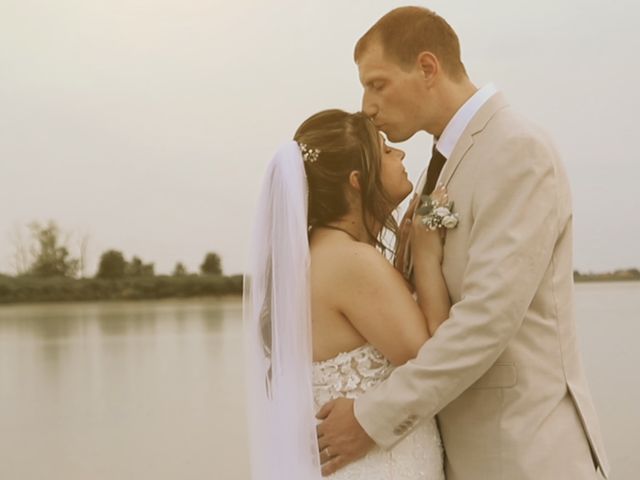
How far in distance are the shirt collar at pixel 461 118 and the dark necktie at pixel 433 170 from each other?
0.41 ft

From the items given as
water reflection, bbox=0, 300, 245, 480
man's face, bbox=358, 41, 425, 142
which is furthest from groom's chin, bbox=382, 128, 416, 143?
water reflection, bbox=0, 300, 245, 480

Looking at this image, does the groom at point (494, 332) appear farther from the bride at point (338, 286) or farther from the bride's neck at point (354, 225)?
the bride's neck at point (354, 225)

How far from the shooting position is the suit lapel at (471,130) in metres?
2.92

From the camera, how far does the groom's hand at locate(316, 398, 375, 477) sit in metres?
2.90

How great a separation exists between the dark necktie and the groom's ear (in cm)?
24

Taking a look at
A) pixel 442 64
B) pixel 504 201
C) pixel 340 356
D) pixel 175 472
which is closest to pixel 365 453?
pixel 340 356

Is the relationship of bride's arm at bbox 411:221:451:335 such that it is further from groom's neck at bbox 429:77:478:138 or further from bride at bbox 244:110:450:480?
groom's neck at bbox 429:77:478:138

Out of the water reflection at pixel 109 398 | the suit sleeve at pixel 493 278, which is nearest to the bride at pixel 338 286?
the suit sleeve at pixel 493 278

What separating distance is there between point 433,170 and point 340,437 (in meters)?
0.92

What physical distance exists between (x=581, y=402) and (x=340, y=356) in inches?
27.8

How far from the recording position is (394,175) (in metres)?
3.02

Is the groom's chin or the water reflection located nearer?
the groom's chin

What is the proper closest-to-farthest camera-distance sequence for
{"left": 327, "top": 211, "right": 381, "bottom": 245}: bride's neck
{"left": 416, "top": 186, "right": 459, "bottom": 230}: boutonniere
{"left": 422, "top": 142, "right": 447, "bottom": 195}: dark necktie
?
{"left": 416, "top": 186, "right": 459, "bottom": 230}: boutonniere < {"left": 327, "top": 211, "right": 381, "bottom": 245}: bride's neck < {"left": 422, "top": 142, "right": 447, "bottom": 195}: dark necktie

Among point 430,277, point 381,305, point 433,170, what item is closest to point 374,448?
point 381,305
